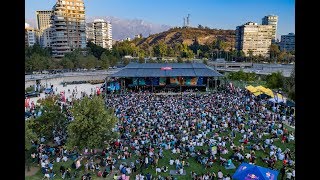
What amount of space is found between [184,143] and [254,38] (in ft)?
503

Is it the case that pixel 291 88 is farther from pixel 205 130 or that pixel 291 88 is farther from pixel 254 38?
pixel 254 38

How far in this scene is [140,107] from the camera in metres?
31.0

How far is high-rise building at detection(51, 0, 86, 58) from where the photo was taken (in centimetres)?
10344

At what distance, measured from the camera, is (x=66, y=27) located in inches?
4141

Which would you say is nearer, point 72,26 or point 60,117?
point 60,117

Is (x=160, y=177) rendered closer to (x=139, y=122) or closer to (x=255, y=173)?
(x=255, y=173)

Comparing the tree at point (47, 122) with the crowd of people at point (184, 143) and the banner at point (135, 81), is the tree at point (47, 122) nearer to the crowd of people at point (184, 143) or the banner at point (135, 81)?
the crowd of people at point (184, 143)

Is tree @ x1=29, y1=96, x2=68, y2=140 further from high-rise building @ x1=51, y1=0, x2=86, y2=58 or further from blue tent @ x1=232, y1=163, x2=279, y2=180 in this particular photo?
high-rise building @ x1=51, y1=0, x2=86, y2=58

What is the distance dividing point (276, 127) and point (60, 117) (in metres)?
16.1

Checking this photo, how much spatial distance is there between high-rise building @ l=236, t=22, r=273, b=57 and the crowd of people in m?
137

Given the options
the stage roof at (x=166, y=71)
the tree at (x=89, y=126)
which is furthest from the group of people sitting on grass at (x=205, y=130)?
the stage roof at (x=166, y=71)

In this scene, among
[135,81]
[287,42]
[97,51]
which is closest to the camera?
[135,81]

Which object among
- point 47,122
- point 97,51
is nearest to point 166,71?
point 47,122
